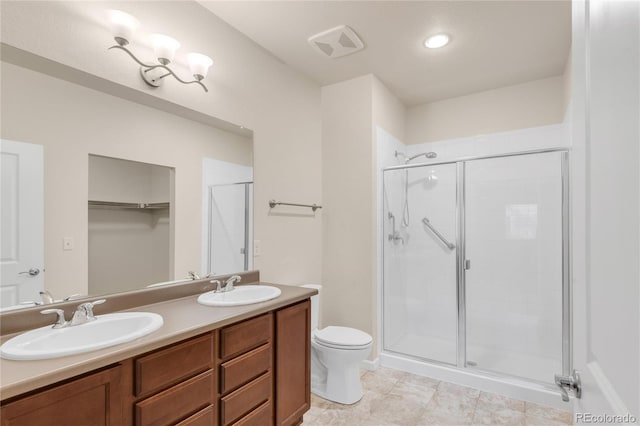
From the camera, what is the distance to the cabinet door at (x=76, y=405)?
851 mm

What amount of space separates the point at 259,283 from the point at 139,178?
1.07 m

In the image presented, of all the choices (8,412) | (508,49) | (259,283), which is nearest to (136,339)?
(8,412)

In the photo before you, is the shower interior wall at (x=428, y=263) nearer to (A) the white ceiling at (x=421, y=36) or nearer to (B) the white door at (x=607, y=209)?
(A) the white ceiling at (x=421, y=36)

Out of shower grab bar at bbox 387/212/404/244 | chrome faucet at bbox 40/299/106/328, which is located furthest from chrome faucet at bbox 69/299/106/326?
shower grab bar at bbox 387/212/404/244

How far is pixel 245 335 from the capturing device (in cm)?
154

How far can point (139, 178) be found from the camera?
1.67 m

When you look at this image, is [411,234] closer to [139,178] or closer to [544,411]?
[544,411]

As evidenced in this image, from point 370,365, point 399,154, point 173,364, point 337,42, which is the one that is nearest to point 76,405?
point 173,364

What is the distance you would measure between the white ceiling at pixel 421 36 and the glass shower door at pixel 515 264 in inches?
32.1

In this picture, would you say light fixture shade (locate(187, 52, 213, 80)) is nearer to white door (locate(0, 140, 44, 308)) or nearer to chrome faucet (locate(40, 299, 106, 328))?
white door (locate(0, 140, 44, 308))

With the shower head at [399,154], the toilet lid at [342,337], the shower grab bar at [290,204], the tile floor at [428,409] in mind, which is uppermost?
the shower head at [399,154]

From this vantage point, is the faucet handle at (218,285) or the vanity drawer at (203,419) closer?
the vanity drawer at (203,419)

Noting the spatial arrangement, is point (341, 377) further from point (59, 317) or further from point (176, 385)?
point (59, 317)

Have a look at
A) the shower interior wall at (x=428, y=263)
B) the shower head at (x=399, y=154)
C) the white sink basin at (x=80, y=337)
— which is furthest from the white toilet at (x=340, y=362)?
the shower head at (x=399, y=154)
